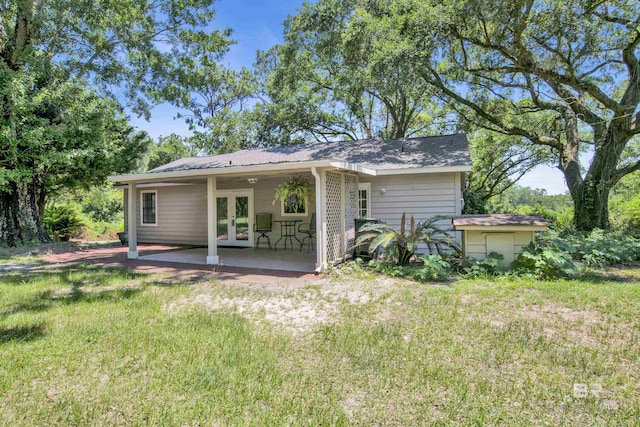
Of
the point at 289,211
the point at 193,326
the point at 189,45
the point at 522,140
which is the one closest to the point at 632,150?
the point at 522,140

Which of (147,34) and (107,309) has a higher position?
(147,34)

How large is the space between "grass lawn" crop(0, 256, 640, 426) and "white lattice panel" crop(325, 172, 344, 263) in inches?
84.4

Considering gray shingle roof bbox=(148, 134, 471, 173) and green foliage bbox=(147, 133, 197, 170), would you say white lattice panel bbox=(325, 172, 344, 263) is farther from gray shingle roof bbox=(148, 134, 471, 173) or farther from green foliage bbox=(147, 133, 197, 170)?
green foliage bbox=(147, 133, 197, 170)

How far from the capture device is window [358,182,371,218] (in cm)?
929

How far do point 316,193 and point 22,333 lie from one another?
4428mm

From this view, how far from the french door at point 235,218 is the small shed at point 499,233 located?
643cm

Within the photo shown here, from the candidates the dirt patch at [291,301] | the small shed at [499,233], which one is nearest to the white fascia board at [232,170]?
the dirt patch at [291,301]

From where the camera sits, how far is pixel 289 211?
10234 mm

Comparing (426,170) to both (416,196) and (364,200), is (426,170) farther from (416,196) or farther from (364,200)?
(364,200)

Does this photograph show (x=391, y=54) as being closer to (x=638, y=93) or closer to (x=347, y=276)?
(x=347, y=276)

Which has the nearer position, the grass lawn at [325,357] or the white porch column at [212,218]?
the grass lawn at [325,357]

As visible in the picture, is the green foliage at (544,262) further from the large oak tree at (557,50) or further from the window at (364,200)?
the large oak tree at (557,50)

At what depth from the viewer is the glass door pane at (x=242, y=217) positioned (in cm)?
1084

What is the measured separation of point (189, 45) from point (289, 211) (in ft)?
22.2
